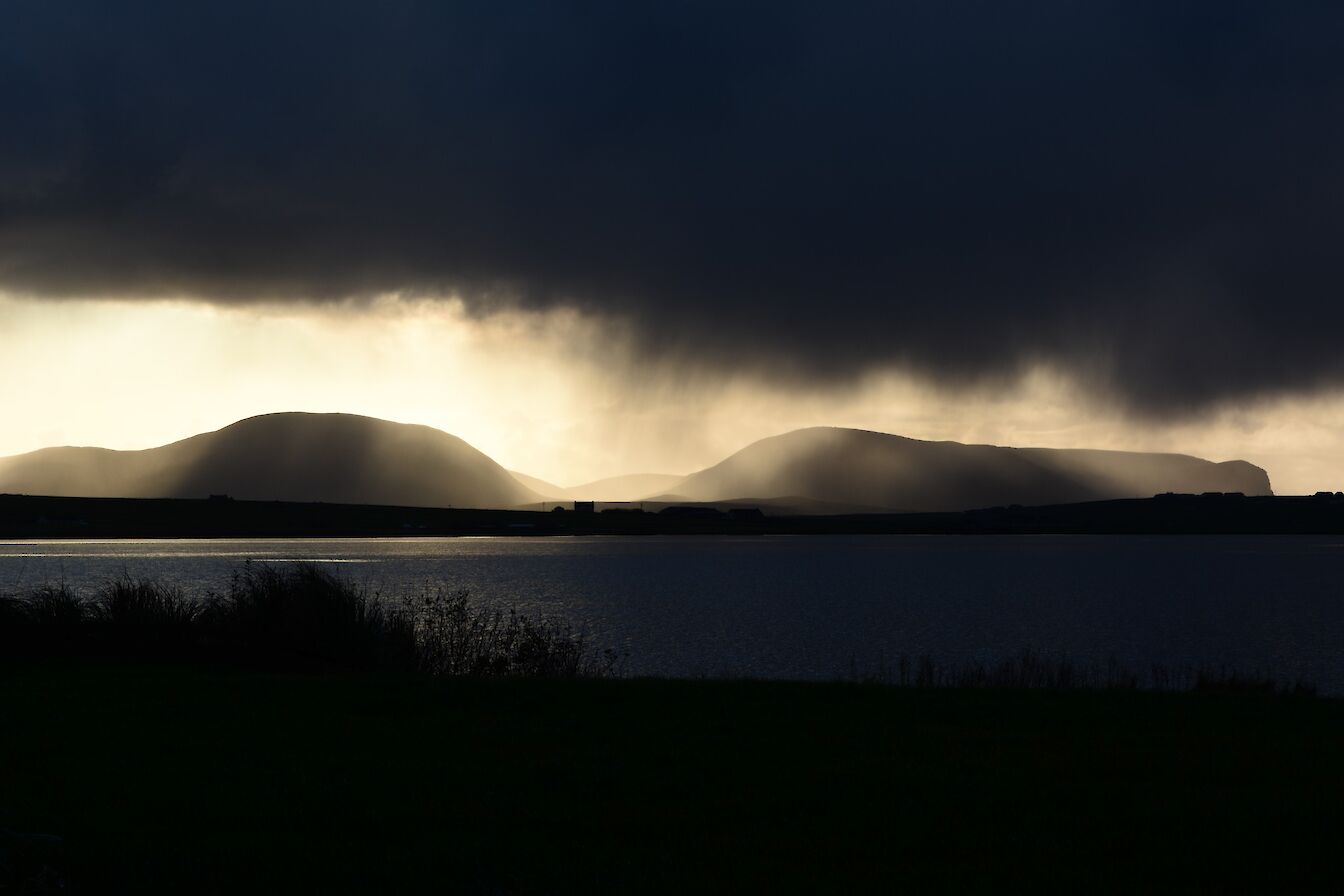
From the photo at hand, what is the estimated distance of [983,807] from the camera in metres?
15.6

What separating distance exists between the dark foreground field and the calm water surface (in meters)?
18.0

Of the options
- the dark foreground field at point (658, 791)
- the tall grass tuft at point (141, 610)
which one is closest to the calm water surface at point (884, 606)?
the tall grass tuft at point (141, 610)

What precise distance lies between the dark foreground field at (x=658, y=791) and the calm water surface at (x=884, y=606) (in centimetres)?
1795

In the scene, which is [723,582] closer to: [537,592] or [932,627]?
[537,592]

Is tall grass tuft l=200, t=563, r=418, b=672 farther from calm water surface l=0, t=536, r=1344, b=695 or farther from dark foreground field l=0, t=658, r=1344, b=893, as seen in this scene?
dark foreground field l=0, t=658, r=1344, b=893

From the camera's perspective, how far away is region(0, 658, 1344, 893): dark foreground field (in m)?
12.9

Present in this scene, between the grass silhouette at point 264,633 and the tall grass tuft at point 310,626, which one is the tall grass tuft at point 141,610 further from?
the tall grass tuft at point 310,626

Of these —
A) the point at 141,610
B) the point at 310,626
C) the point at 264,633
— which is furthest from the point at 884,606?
the point at 141,610

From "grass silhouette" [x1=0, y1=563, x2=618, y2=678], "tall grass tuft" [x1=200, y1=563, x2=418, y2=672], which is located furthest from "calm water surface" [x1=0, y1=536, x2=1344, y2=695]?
"tall grass tuft" [x1=200, y1=563, x2=418, y2=672]

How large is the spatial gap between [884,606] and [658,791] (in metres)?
70.6

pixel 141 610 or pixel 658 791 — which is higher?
pixel 141 610

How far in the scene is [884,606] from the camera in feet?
279

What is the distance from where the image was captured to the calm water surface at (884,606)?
5294 cm

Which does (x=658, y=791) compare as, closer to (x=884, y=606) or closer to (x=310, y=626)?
(x=310, y=626)
